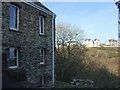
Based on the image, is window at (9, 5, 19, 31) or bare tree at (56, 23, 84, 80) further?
bare tree at (56, 23, 84, 80)

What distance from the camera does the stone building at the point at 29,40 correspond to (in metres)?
11.6

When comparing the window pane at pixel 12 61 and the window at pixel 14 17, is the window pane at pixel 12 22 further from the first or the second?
the window pane at pixel 12 61

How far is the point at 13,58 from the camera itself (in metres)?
12.3

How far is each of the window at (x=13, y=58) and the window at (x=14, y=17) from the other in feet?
4.34

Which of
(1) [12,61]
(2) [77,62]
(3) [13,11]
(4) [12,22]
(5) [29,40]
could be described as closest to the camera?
(1) [12,61]

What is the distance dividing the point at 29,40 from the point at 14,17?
2.19 meters

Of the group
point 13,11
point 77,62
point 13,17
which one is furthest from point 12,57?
point 77,62

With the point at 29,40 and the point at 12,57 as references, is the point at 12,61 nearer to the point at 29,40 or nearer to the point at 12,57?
the point at 12,57

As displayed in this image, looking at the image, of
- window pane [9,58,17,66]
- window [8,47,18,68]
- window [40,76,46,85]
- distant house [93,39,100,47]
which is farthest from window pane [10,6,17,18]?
distant house [93,39,100,47]

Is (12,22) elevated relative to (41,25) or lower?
lower

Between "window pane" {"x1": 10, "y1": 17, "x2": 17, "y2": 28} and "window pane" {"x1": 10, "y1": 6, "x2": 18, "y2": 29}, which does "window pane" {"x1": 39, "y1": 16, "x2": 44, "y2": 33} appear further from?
"window pane" {"x1": 10, "y1": 17, "x2": 17, "y2": 28}

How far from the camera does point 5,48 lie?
447 inches

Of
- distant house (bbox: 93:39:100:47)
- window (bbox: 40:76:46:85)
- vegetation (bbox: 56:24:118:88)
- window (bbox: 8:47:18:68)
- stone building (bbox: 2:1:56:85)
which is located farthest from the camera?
distant house (bbox: 93:39:100:47)

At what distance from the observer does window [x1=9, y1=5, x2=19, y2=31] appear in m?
12.2
